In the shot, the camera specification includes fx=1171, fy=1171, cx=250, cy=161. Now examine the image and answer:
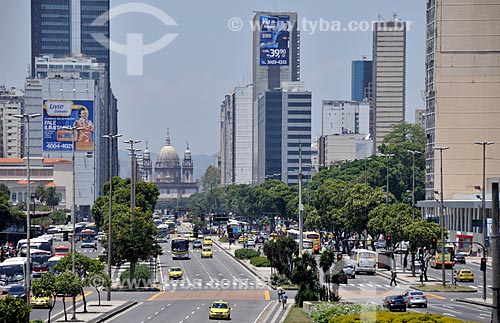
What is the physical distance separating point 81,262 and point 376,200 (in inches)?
2528

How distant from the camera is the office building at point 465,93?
14500cm

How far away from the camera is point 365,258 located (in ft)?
347

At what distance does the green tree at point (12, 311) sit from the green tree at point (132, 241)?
4715cm

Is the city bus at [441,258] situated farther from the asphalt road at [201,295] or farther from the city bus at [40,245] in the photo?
the city bus at [40,245]

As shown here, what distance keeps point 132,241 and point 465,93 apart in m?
69.2

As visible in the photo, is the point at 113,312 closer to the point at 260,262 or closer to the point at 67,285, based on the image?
the point at 67,285

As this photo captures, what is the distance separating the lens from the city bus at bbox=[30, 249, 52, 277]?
92000 mm

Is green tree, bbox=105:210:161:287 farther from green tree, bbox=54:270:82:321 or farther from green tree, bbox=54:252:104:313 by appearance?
green tree, bbox=54:270:82:321

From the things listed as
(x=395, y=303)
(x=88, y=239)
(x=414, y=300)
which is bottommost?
(x=88, y=239)

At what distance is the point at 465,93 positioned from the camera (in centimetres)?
14712

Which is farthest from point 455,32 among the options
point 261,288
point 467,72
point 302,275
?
point 302,275

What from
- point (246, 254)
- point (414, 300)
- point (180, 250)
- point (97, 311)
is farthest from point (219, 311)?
point (180, 250)

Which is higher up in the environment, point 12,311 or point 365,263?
point 12,311

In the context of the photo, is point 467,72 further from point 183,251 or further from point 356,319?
point 356,319
